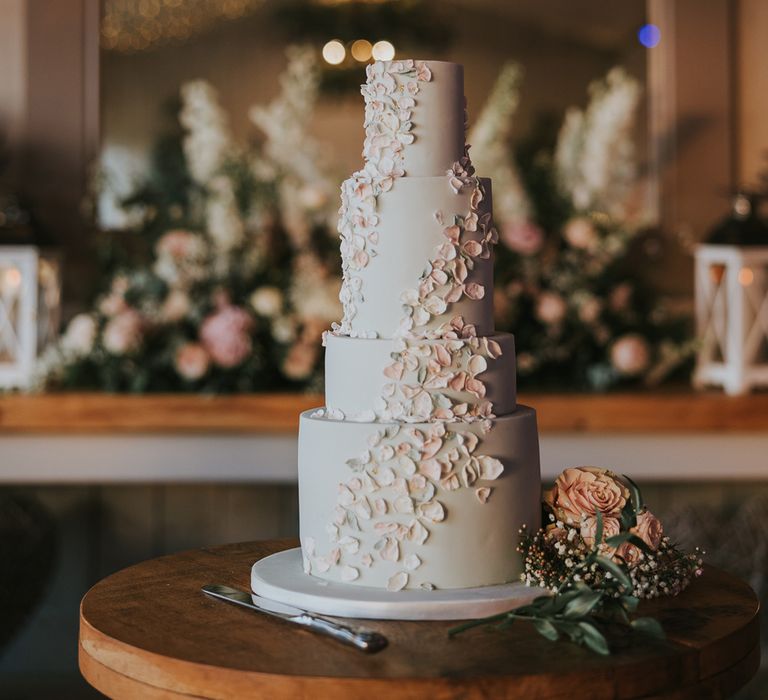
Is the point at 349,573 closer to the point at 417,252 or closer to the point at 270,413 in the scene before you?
the point at 417,252

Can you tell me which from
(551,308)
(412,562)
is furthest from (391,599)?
(551,308)

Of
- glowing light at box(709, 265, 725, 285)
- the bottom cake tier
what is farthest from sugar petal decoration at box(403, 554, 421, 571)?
glowing light at box(709, 265, 725, 285)

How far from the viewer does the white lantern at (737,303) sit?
11.0ft

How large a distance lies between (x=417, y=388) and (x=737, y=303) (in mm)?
1989

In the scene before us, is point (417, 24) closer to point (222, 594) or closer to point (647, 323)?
point (647, 323)

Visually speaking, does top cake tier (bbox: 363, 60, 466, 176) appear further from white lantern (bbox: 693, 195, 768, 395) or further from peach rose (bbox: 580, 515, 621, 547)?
white lantern (bbox: 693, 195, 768, 395)

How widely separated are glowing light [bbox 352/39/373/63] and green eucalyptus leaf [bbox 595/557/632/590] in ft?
8.59

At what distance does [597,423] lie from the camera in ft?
10.7

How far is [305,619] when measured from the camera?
1.48 m

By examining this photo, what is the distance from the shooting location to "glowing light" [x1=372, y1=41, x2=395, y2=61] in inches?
150

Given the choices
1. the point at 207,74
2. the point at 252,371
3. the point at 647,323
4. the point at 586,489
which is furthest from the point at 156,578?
the point at 207,74

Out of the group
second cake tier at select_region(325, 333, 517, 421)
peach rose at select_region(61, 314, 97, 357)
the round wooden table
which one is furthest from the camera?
peach rose at select_region(61, 314, 97, 357)

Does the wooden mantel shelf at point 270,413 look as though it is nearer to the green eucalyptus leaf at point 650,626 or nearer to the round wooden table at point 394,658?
the round wooden table at point 394,658

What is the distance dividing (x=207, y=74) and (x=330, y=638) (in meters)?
2.74
